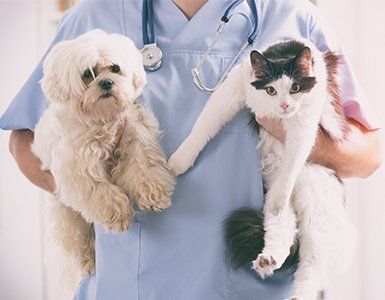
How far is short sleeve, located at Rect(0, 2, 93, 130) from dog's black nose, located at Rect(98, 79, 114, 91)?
177 mm

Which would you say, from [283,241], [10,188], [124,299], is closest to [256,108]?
[283,241]

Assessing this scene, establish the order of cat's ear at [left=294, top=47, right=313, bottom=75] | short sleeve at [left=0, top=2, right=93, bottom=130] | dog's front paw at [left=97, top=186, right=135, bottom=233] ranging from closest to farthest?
cat's ear at [left=294, top=47, right=313, bottom=75]
dog's front paw at [left=97, top=186, right=135, bottom=233]
short sleeve at [left=0, top=2, right=93, bottom=130]

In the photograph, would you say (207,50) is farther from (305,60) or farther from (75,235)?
(75,235)

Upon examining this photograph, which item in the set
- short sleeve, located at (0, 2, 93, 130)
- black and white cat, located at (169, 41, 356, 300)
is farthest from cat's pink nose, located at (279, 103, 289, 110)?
short sleeve, located at (0, 2, 93, 130)

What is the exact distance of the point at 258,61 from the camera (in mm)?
702

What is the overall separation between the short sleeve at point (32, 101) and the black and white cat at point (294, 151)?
0.81 feet

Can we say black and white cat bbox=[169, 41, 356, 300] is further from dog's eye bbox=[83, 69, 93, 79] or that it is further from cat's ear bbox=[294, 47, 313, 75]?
dog's eye bbox=[83, 69, 93, 79]

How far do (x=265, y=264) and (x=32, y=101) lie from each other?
1.41 feet

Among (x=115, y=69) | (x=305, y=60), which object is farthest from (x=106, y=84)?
(x=305, y=60)

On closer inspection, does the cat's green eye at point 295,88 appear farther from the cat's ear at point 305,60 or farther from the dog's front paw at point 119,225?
the dog's front paw at point 119,225

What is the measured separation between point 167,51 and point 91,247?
1.10 ft

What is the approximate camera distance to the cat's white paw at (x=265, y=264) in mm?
724

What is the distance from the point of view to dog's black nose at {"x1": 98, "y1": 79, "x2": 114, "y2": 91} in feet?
2.44

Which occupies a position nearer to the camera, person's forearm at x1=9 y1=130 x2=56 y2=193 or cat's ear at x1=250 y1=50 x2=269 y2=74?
cat's ear at x1=250 y1=50 x2=269 y2=74
